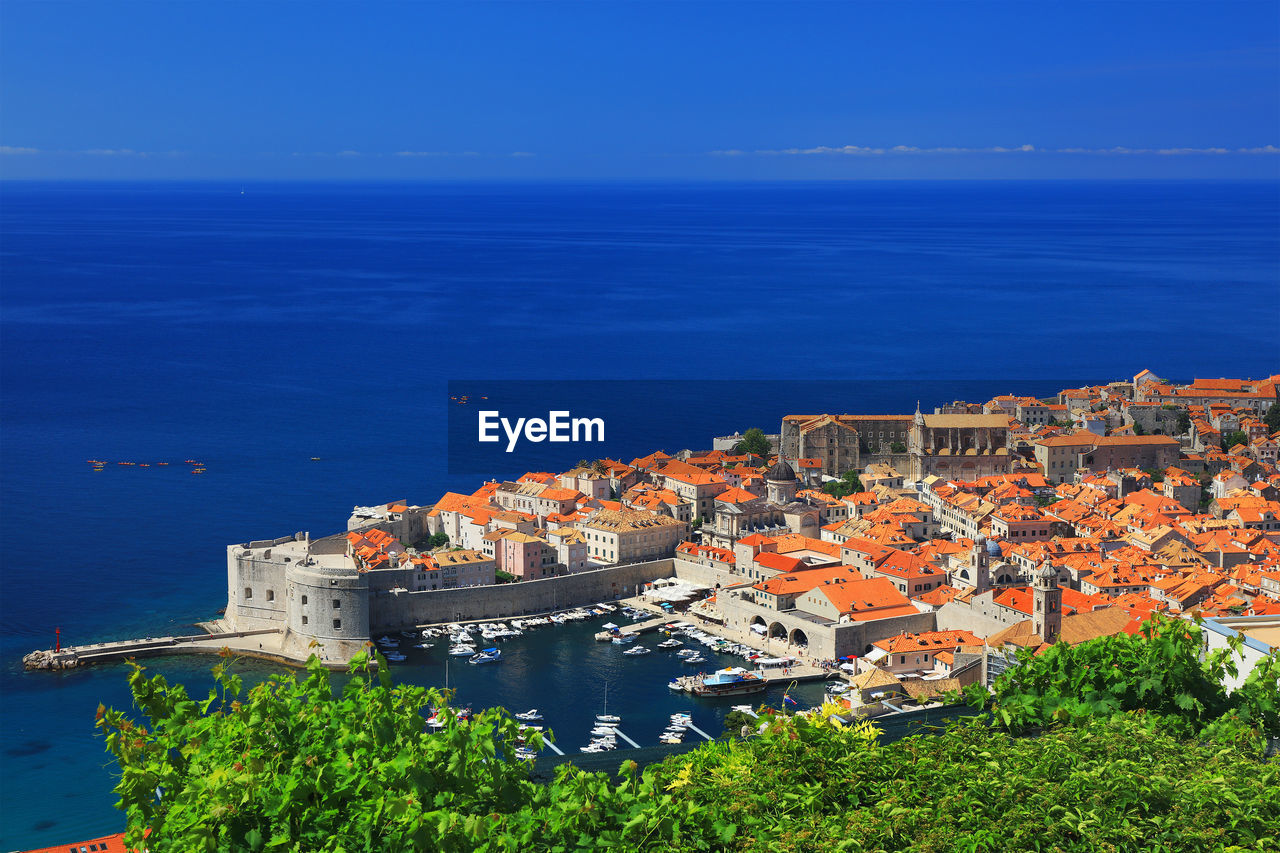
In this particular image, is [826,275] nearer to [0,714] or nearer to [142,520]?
[142,520]

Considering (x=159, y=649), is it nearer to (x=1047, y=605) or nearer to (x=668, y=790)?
(x=1047, y=605)

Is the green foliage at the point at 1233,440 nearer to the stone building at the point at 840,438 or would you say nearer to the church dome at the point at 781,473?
the stone building at the point at 840,438

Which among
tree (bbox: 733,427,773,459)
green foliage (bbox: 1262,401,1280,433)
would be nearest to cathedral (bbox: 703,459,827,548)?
tree (bbox: 733,427,773,459)

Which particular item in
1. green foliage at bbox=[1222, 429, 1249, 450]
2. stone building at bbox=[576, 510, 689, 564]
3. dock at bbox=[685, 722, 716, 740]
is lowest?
dock at bbox=[685, 722, 716, 740]

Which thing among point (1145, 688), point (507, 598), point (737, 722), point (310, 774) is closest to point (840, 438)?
point (507, 598)

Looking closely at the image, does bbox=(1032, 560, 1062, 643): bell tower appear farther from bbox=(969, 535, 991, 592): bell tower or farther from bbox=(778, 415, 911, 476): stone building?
bbox=(778, 415, 911, 476): stone building

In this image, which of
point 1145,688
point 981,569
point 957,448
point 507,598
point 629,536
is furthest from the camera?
point 957,448

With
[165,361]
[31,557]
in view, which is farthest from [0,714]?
[165,361]
